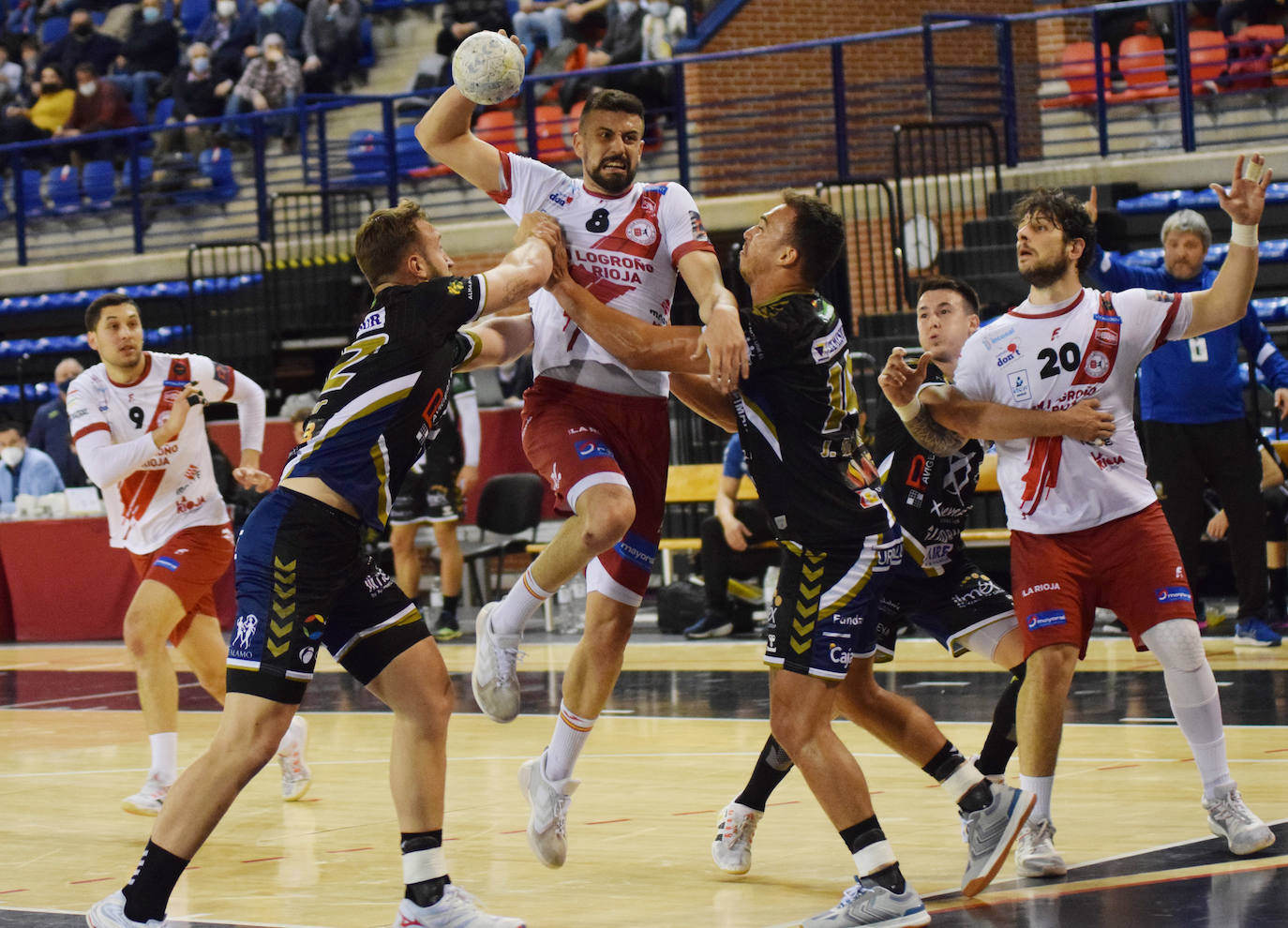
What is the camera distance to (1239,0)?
1617cm

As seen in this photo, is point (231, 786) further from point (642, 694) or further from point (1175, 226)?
point (1175, 226)

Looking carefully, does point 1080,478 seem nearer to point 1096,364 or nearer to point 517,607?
point 1096,364

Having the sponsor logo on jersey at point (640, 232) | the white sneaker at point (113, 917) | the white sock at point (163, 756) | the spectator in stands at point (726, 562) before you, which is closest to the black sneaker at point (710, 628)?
the spectator in stands at point (726, 562)

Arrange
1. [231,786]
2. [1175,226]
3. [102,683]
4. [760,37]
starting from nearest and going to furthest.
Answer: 1. [231,786]
2. [1175,226]
3. [102,683]
4. [760,37]

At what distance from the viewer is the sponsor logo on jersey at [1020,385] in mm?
6043

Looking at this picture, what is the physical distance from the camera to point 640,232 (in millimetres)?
6344

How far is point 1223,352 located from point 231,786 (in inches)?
288

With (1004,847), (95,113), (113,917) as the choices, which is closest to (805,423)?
(1004,847)

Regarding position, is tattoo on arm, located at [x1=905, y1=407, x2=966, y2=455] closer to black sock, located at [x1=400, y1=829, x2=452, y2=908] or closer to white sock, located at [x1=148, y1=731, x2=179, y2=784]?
black sock, located at [x1=400, y1=829, x2=452, y2=908]

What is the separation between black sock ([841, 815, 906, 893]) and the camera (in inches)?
203

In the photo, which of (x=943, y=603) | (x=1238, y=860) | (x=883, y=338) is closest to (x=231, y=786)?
(x=943, y=603)

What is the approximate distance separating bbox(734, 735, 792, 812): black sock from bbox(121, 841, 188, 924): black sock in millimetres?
Answer: 1975

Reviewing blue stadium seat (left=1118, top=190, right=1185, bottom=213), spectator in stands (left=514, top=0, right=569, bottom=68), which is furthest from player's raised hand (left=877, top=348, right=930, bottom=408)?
spectator in stands (left=514, top=0, right=569, bottom=68)

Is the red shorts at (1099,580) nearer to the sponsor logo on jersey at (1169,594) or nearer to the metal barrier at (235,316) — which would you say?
the sponsor logo on jersey at (1169,594)
